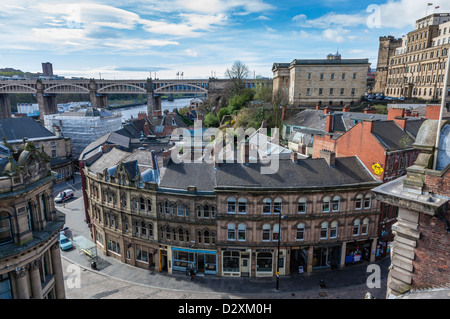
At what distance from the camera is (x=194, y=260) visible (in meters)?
27.7

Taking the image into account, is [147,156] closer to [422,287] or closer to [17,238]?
[17,238]

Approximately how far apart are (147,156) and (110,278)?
12.1m

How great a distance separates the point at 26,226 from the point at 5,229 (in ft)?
3.06

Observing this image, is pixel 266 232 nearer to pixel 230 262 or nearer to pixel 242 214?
pixel 242 214

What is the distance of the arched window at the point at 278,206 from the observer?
25.6 metres

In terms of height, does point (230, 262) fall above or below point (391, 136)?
below

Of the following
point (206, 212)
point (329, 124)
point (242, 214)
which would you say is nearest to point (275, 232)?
point (242, 214)

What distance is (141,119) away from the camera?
2685 inches

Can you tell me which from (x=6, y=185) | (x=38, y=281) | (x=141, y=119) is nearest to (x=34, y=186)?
(x=6, y=185)

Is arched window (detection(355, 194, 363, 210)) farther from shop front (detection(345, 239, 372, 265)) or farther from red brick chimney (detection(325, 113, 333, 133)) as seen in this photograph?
red brick chimney (detection(325, 113, 333, 133))

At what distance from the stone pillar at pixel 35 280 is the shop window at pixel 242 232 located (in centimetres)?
1526

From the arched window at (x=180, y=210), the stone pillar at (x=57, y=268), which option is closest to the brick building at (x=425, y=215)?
the stone pillar at (x=57, y=268)

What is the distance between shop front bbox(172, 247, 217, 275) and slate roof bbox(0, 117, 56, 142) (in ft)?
130

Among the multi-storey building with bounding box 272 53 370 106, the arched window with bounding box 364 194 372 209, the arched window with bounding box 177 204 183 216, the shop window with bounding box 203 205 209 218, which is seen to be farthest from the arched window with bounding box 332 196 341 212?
the multi-storey building with bounding box 272 53 370 106
